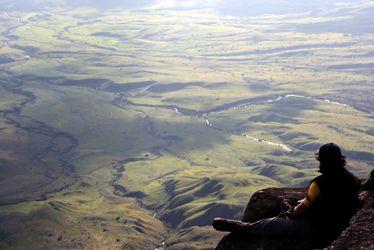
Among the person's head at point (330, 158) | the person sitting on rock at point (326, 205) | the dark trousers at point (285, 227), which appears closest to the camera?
the person's head at point (330, 158)

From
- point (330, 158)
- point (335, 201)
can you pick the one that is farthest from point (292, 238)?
point (330, 158)

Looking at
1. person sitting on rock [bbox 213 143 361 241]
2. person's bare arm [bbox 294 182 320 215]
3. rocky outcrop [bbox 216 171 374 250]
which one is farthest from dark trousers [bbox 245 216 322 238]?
person's bare arm [bbox 294 182 320 215]

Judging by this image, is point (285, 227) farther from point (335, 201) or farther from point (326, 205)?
point (335, 201)

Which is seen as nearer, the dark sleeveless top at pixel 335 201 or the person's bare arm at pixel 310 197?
the dark sleeveless top at pixel 335 201

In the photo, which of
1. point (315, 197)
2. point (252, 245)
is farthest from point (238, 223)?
point (315, 197)

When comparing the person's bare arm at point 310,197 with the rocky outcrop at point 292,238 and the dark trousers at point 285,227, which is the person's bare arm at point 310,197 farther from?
A: the rocky outcrop at point 292,238

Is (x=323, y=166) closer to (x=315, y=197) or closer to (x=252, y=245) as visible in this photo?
(x=315, y=197)

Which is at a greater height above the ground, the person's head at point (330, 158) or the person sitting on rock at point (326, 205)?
the person's head at point (330, 158)

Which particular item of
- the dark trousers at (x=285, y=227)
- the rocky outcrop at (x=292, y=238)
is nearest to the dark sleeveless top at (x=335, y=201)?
the dark trousers at (x=285, y=227)
